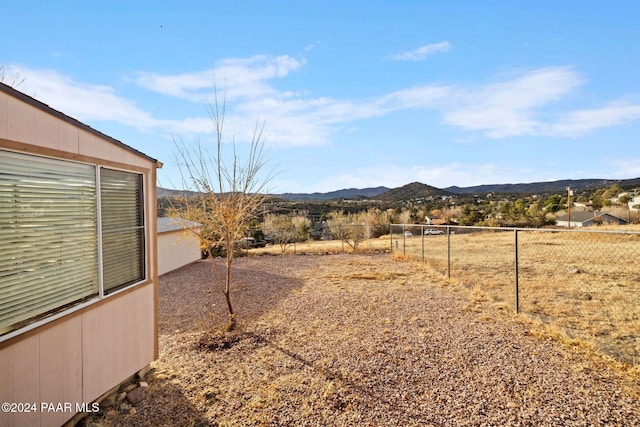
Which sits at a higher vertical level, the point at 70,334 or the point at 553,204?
the point at 553,204

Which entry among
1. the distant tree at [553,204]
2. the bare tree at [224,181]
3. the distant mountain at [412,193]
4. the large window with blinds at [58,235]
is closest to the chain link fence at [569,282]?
the bare tree at [224,181]

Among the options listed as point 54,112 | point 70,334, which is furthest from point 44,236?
point 54,112

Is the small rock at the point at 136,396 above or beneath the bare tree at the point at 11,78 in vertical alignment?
beneath

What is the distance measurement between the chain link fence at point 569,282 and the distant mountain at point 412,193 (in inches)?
1227

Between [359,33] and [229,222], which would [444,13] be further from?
[229,222]

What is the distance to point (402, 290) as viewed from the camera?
23.0 feet

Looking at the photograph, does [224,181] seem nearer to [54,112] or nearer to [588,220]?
[54,112]

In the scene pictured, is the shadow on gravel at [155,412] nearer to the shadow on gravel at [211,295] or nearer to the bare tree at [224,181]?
the bare tree at [224,181]

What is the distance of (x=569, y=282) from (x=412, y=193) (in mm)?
39759

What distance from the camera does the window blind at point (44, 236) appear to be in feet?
6.43

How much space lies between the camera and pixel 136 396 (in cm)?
298

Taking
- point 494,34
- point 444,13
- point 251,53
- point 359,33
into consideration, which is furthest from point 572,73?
point 251,53

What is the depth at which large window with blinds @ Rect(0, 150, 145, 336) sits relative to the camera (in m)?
1.98

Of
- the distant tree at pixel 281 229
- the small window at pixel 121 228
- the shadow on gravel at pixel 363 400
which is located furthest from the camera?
the distant tree at pixel 281 229
